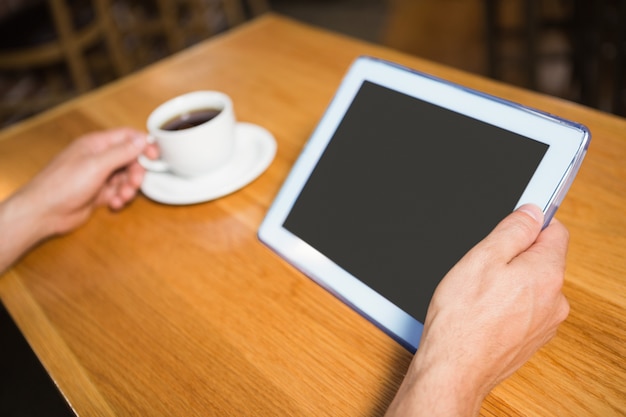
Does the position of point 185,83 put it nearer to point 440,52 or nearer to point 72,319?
point 72,319

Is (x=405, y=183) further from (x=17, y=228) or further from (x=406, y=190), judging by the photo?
(x=17, y=228)

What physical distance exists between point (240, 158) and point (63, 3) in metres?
1.81

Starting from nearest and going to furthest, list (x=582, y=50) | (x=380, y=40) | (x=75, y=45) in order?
(x=582, y=50) < (x=75, y=45) < (x=380, y=40)

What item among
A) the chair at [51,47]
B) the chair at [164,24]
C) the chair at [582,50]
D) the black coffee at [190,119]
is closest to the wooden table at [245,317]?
the black coffee at [190,119]

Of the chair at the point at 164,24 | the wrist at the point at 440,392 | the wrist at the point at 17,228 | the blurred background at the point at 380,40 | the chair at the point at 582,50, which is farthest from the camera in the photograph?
the chair at the point at 164,24

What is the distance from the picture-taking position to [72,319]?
615 mm

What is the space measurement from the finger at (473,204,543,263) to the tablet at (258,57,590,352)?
1 centimetres

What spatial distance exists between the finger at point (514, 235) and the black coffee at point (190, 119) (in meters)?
0.48

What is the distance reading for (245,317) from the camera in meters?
0.58

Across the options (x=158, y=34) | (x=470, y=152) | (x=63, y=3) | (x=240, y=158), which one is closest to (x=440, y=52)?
(x=158, y=34)

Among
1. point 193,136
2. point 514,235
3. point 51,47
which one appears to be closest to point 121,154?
point 193,136

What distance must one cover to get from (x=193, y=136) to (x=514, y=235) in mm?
449

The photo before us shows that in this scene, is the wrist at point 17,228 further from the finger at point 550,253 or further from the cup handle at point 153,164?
the finger at point 550,253

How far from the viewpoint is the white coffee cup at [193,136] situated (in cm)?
70
